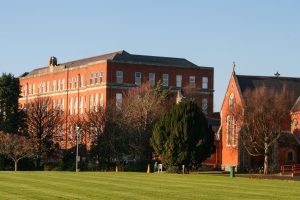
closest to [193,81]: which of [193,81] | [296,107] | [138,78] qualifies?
[193,81]

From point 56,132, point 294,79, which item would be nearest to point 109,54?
point 56,132

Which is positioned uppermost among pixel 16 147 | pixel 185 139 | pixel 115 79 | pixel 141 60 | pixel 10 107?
pixel 141 60

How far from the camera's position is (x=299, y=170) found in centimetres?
7088

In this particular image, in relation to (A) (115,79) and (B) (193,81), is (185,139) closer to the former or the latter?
(A) (115,79)

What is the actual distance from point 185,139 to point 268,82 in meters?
17.3

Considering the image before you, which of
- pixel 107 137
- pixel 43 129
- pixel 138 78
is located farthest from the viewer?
pixel 138 78

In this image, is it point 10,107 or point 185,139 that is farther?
point 10,107

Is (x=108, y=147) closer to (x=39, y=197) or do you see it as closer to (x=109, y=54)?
(x=109, y=54)

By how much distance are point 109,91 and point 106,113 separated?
16275 mm

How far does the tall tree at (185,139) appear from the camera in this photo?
2751 inches

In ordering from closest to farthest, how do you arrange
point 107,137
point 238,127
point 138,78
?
point 238,127
point 107,137
point 138,78

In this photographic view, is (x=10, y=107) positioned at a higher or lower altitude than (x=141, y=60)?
lower

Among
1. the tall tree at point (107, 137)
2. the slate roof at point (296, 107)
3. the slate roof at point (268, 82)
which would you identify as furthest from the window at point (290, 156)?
the tall tree at point (107, 137)

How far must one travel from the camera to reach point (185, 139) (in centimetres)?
6988
